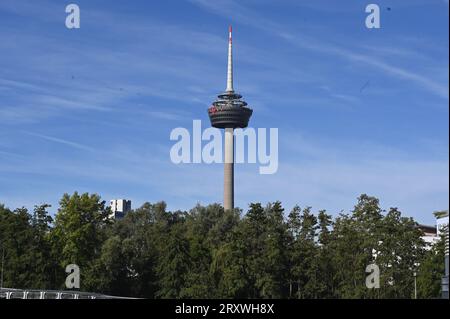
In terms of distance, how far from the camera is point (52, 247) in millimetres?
94188

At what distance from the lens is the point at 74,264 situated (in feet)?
305

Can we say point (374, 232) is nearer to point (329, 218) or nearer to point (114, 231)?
point (329, 218)

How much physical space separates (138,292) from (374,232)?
104ft

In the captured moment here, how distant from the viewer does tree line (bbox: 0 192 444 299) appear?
85.4 meters

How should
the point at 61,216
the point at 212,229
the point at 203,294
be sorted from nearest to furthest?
1. the point at 203,294
2. the point at 61,216
3. the point at 212,229

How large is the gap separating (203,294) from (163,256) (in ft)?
30.5

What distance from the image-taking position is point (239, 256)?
294ft

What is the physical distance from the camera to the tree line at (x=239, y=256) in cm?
8544

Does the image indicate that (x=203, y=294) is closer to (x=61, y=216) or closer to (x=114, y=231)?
(x=61, y=216)

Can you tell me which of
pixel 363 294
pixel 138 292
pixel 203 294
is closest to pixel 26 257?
pixel 138 292
